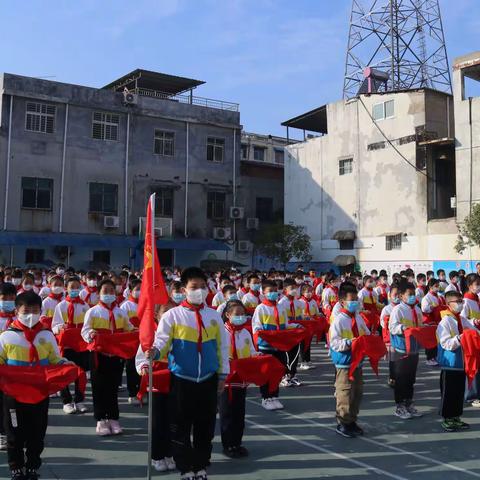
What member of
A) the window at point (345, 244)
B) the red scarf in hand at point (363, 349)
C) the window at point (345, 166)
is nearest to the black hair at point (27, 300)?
the red scarf in hand at point (363, 349)

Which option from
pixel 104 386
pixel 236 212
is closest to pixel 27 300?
pixel 104 386

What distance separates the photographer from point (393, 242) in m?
25.8

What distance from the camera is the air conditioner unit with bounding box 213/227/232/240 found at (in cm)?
2958

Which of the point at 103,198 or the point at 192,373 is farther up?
the point at 103,198

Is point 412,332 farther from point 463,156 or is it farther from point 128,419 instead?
point 463,156

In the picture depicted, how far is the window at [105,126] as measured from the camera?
88.4 ft

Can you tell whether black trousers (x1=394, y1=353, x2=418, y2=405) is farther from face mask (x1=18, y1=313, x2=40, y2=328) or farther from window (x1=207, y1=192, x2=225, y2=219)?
window (x1=207, y1=192, x2=225, y2=219)

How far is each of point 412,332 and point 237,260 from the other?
23.8 metres

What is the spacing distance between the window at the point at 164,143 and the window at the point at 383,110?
33.1 feet

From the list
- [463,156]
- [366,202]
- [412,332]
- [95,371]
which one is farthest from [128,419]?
[366,202]

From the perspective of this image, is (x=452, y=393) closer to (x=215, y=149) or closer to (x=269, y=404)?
(x=269, y=404)

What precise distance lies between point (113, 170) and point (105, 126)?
7.00 feet

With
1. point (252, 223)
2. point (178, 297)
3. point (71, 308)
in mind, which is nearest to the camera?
point (178, 297)

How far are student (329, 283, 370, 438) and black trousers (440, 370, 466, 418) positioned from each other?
105cm
